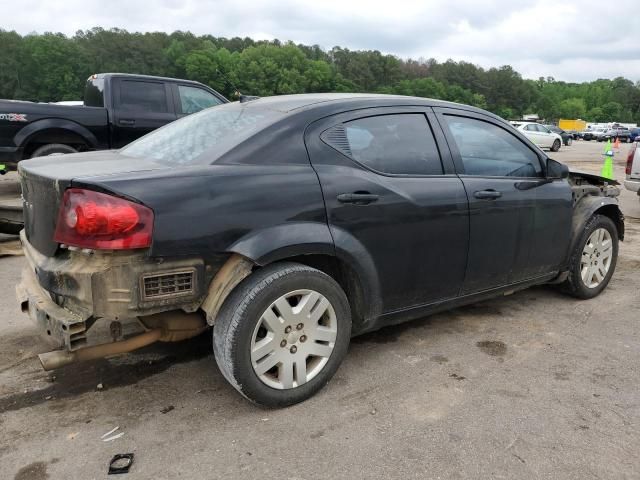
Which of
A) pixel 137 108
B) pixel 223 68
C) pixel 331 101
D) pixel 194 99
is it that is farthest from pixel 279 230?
pixel 223 68

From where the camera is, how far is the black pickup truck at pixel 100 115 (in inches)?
306

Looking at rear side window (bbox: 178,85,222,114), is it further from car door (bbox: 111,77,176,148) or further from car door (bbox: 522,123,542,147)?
car door (bbox: 522,123,542,147)

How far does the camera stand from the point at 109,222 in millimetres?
2328

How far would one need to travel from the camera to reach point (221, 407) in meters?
2.83

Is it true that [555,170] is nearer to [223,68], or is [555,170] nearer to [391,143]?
[391,143]

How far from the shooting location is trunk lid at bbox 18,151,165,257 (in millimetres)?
2551

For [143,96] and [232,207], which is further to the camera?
[143,96]

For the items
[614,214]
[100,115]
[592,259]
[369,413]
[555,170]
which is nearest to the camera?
[369,413]

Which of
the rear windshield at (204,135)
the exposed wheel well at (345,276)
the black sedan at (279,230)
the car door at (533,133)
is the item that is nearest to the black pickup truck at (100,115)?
the rear windshield at (204,135)

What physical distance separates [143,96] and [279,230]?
7097mm

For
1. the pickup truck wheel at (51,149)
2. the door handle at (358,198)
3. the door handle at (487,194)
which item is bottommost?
the pickup truck wheel at (51,149)

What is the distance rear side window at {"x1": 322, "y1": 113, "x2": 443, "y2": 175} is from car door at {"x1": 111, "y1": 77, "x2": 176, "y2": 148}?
6.34 meters

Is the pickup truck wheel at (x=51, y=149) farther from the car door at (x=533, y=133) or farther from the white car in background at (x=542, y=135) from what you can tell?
the car door at (x=533, y=133)

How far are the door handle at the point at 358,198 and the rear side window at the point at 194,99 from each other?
678cm
